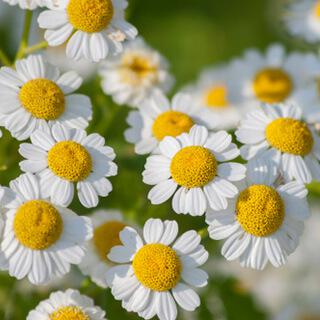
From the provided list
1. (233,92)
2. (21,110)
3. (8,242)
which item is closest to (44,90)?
(21,110)

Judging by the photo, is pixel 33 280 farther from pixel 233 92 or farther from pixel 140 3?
pixel 140 3

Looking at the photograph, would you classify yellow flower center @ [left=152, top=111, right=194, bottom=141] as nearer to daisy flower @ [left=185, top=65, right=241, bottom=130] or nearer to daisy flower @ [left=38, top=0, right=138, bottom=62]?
daisy flower @ [left=38, top=0, right=138, bottom=62]

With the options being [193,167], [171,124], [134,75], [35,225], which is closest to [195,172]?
→ [193,167]

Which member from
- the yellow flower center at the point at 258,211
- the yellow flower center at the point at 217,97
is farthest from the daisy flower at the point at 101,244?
the yellow flower center at the point at 217,97

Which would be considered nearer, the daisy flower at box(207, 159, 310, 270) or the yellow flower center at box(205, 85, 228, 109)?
the daisy flower at box(207, 159, 310, 270)

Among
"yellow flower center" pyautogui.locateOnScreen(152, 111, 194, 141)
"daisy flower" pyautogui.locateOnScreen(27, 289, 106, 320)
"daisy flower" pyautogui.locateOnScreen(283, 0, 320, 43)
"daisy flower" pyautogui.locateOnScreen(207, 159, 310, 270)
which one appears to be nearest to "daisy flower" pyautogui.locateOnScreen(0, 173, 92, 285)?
"daisy flower" pyautogui.locateOnScreen(27, 289, 106, 320)

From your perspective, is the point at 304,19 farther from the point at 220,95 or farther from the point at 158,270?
the point at 158,270

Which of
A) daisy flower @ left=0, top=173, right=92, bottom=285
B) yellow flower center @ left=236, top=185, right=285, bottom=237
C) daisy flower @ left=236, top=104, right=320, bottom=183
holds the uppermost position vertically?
daisy flower @ left=236, top=104, right=320, bottom=183
